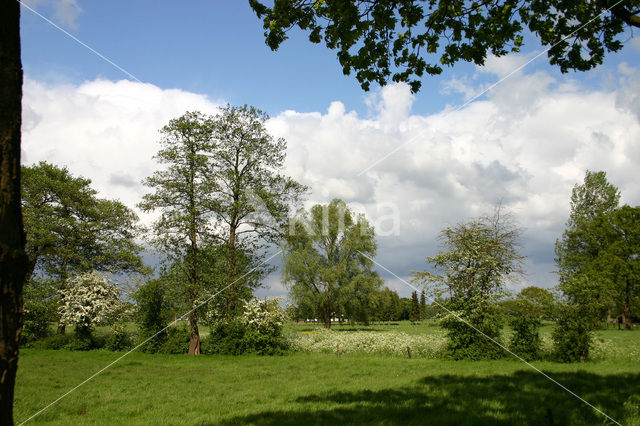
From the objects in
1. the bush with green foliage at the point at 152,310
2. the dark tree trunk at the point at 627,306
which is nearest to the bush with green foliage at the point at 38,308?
the bush with green foliage at the point at 152,310

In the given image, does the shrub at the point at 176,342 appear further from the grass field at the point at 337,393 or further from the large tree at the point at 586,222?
the large tree at the point at 586,222

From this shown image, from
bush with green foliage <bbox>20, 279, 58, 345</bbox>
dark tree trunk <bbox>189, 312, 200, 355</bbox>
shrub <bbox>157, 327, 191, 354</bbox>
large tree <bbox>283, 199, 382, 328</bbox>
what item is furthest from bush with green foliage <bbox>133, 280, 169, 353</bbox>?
large tree <bbox>283, 199, 382, 328</bbox>

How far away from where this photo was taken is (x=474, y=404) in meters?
7.95

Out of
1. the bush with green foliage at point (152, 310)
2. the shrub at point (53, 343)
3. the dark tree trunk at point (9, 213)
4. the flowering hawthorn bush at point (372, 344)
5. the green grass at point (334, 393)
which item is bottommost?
the shrub at point (53, 343)

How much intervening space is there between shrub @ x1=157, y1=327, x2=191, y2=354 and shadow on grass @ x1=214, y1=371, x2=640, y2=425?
14.4m

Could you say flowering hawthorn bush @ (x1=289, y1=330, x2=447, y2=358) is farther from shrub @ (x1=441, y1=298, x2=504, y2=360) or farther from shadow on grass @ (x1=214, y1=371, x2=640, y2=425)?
shadow on grass @ (x1=214, y1=371, x2=640, y2=425)

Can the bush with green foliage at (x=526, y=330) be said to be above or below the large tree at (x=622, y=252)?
below

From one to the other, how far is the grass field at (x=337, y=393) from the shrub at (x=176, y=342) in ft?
15.0

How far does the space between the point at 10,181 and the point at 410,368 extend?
47.9 feet

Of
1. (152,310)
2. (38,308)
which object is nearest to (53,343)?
(38,308)

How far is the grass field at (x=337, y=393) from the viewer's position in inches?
289

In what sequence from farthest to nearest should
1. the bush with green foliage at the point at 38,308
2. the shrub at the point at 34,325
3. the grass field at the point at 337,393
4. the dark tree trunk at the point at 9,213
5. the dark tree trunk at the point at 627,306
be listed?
the dark tree trunk at the point at 627,306
the shrub at the point at 34,325
the bush with green foliage at the point at 38,308
the grass field at the point at 337,393
the dark tree trunk at the point at 9,213

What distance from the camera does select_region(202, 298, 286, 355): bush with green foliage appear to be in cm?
2072

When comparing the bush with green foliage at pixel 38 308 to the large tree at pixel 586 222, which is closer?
the bush with green foliage at pixel 38 308
